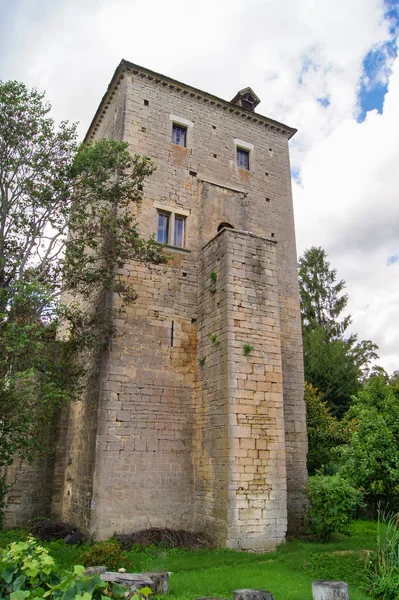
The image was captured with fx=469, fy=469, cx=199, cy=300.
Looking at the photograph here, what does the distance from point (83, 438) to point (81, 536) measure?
2.24m

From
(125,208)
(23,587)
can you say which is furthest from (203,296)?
(23,587)

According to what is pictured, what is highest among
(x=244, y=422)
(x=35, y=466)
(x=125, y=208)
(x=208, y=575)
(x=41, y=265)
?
(x=125, y=208)

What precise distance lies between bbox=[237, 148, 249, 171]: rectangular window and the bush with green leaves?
13.1 m

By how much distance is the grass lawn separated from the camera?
6828mm

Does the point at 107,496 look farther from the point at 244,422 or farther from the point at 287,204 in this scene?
the point at 287,204

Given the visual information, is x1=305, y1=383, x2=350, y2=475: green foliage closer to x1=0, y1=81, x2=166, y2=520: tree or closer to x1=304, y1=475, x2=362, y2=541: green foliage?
x1=304, y1=475, x2=362, y2=541: green foliage

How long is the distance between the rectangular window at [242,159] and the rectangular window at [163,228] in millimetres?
3667

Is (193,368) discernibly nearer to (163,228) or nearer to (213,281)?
(213,281)

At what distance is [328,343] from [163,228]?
51.4 feet

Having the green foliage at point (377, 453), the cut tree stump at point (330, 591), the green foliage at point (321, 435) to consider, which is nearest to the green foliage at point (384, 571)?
the cut tree stump at point (330, 591)

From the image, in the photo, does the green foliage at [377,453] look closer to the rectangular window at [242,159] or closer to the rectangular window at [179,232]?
the rectangular window at [179,232]

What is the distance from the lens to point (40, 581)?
4.17 meters

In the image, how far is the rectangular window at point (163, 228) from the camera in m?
12.9

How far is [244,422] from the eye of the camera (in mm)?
10172
